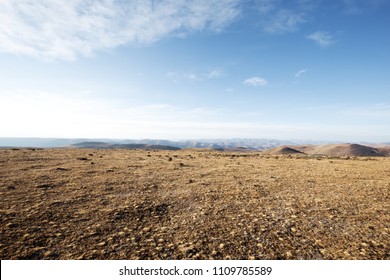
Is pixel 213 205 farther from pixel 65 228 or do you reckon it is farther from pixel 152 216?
pixel 65 228

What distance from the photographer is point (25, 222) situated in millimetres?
9211

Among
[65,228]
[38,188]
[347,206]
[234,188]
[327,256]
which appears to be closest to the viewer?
[327,256]

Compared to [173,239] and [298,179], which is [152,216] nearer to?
[173,239]

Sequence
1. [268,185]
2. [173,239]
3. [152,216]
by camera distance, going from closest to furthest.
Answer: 1. [173,239]
2. [152,216]
3. [268,185]

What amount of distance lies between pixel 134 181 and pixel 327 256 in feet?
44.3

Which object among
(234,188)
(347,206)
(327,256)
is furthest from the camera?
(234,188)

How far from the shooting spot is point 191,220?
998 centimetres

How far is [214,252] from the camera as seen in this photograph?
7.25 metres

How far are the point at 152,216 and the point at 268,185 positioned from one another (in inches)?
374

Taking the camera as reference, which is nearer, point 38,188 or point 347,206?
point 347,206

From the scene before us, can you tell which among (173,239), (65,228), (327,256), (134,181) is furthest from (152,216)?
(134,181)

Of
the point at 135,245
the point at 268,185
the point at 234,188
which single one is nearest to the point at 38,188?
the point at 135,245

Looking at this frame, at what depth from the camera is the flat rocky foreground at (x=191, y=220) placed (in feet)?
24.0

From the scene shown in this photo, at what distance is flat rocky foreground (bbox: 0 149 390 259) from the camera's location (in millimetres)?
7324
